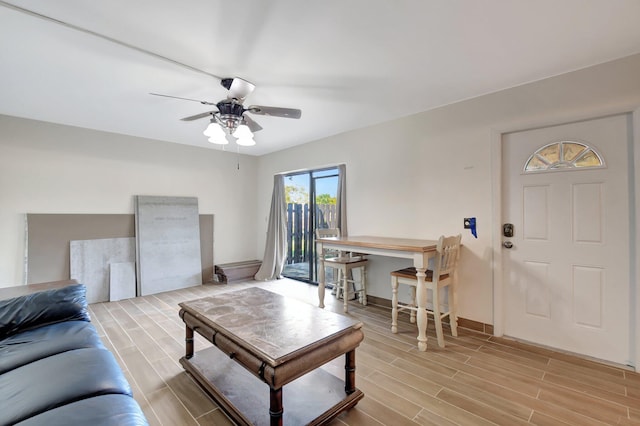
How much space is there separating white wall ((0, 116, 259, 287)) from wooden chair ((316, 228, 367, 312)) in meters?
2.45

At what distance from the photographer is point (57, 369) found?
1386mm

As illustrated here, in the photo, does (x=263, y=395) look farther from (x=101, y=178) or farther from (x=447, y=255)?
(x=101, y=178)

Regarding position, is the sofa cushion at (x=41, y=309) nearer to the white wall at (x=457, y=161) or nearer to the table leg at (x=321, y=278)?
the table leg at (x=321, y=278)

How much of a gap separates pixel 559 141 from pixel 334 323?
257cm

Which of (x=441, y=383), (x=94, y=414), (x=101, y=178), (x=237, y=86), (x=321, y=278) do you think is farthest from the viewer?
(x=101, y=178)

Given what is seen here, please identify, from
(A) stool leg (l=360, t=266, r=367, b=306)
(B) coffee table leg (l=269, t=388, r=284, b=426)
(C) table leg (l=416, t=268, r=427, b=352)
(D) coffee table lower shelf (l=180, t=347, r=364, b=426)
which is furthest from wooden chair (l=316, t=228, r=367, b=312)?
(B) coffee table leg (l=269, t=388, r=284, b=426)

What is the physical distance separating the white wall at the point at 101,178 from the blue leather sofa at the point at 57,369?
2.47m

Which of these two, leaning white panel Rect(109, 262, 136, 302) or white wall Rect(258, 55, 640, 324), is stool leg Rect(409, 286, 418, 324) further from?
leaning white panel Rect(109, 262, 136, 302)

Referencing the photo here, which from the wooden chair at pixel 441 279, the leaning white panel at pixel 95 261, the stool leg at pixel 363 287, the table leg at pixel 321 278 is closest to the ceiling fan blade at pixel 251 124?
the table leg at pixel 321 278

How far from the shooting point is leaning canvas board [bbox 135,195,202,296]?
14.3 feet

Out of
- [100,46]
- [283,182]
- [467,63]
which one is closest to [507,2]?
[467,63]

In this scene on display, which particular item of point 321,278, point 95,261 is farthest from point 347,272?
point 95,261

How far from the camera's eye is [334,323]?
5.92 feet

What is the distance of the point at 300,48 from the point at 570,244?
2815 mm
